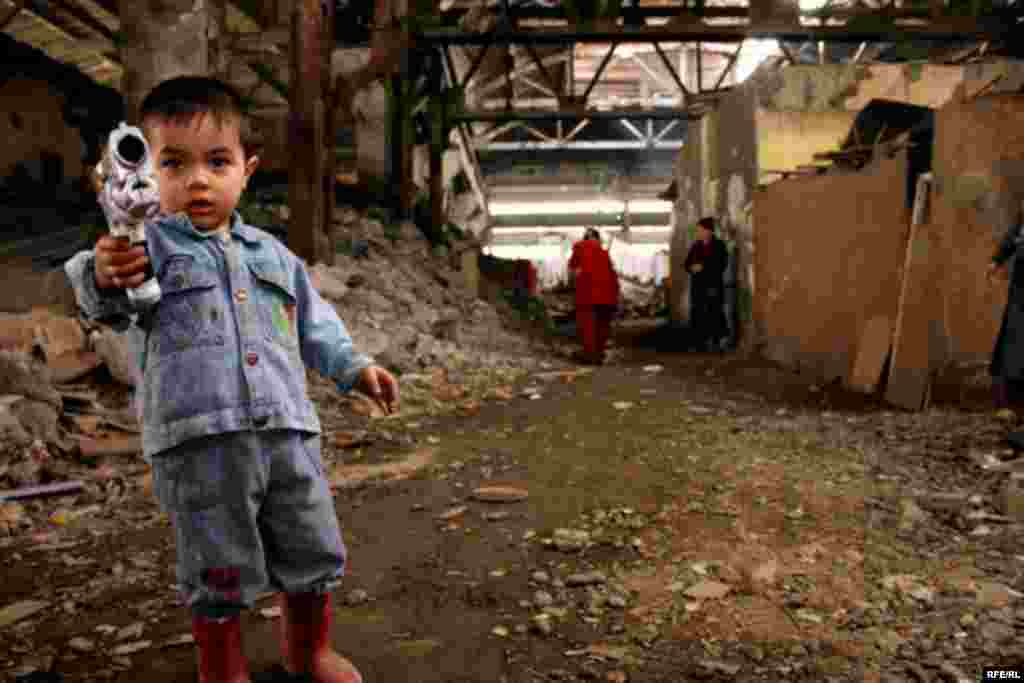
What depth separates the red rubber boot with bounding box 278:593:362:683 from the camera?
5.90 ft

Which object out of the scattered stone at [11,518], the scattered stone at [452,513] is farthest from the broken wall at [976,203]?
the scattered stone at [11,518]

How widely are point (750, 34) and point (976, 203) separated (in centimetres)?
438

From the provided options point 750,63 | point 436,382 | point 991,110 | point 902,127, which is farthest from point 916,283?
point 750,63

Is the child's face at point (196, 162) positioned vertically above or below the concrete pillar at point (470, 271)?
above

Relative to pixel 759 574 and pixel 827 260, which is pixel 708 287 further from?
pixel 759 574

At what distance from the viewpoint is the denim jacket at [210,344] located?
1.56 meters

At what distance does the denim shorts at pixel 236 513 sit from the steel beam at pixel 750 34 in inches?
309

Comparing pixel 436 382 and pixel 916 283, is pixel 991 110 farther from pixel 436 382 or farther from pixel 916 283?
pixel 436 382

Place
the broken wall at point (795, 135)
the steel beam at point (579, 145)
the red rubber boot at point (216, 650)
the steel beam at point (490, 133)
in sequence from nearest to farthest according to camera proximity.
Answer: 1. the red rubber boot at point (216, 650)
2. the broken wall at point (795, 135)
3. the steel beam at point (490, 133)
4. the steel beam at point (579, 145)

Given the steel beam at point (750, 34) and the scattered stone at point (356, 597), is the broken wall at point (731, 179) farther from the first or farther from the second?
the scattered stone at point (356, 597)

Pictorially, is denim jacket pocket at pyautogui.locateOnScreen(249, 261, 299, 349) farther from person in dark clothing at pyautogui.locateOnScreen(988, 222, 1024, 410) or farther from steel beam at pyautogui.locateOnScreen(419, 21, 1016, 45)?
steel beam at pyautogui.locateOnScreen(419, 21, 1016, 45)

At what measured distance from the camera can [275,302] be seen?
1730 millimetres

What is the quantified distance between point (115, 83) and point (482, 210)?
827 centimetres

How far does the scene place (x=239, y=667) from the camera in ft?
5.41
